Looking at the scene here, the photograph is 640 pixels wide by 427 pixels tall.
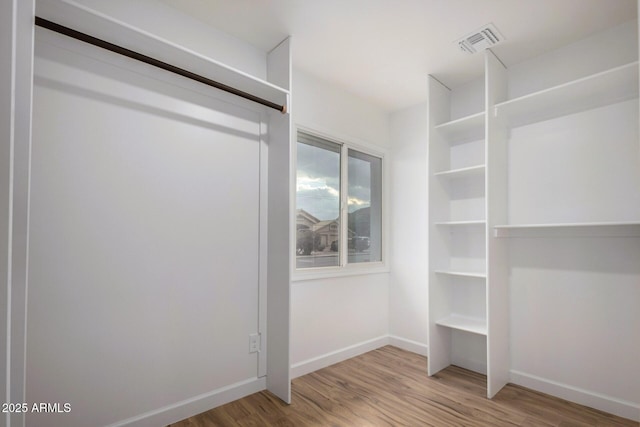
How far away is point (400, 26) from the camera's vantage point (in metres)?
2.19

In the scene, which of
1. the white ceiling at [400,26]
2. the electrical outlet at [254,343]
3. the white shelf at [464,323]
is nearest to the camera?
the white ceiling at [400,26]

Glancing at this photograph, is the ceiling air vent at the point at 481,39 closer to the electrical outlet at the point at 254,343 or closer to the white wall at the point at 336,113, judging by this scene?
the white wall at the point at 336,113

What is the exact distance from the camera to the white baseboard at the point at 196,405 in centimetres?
185

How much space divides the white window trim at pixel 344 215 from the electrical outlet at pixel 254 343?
20.0 inches

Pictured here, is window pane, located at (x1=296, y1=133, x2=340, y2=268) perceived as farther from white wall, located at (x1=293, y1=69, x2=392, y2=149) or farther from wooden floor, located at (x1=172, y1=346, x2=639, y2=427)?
wooden floor, located at (x1=172, y1=346, x2=639, y2=427)

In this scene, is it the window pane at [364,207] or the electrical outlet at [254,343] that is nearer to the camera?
the electrical outlet at [254,343]

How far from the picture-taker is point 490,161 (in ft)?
8.00

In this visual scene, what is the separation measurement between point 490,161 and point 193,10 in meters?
2.29

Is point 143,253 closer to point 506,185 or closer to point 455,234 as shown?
point 455,234

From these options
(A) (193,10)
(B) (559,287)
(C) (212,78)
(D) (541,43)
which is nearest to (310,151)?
(C) (212,78)

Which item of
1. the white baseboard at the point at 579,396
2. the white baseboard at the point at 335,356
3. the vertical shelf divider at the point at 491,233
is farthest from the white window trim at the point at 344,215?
the white baseboard at the point at 579,396

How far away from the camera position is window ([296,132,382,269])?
9.36 feet

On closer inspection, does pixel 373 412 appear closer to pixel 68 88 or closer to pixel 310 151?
pixel 310 151

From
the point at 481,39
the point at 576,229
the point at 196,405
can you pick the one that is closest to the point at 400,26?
the point at 481,39
